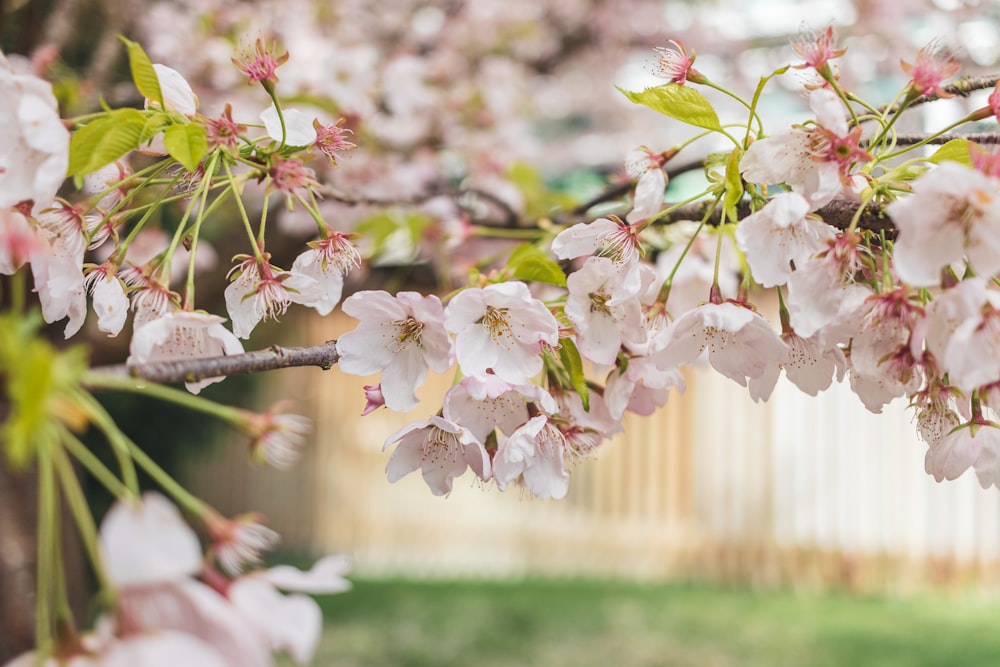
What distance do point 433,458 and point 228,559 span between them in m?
0.23

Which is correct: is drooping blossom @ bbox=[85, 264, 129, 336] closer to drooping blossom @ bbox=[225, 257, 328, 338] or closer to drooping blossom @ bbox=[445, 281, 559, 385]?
drooping blossom @ bbox=[225, 257, 328, 338]

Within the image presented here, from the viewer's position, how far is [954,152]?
0.52 m

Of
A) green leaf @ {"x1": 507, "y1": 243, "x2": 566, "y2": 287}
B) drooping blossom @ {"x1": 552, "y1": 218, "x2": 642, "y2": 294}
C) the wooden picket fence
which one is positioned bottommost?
the wooden picket fence

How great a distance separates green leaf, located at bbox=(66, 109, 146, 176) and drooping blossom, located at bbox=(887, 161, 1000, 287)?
443 mm

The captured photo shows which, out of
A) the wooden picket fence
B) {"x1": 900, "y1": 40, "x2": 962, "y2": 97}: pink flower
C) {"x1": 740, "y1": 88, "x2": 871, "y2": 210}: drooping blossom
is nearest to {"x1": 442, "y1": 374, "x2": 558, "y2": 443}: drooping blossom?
{"x1": 740, "y1": 88, "x2": 871, "y2": 210}: drooping blossom

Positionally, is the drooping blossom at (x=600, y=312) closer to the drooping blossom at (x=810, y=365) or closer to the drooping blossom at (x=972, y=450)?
the drooping blossom at (x=810, y=365)

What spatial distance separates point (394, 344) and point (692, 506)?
4.34m

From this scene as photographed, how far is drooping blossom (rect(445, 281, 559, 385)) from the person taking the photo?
558 millimetres

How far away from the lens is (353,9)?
112 inches

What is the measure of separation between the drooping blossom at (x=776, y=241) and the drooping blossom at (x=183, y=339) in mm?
343

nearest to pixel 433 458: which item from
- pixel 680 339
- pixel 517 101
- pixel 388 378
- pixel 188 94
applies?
pixel 388 378

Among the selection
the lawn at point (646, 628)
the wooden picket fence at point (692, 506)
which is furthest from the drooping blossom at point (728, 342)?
the wooden picket fence at point (692, 506)

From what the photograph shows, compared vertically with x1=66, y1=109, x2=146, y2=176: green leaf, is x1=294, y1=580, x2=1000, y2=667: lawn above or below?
below

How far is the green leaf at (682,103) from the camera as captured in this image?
1.92ft
